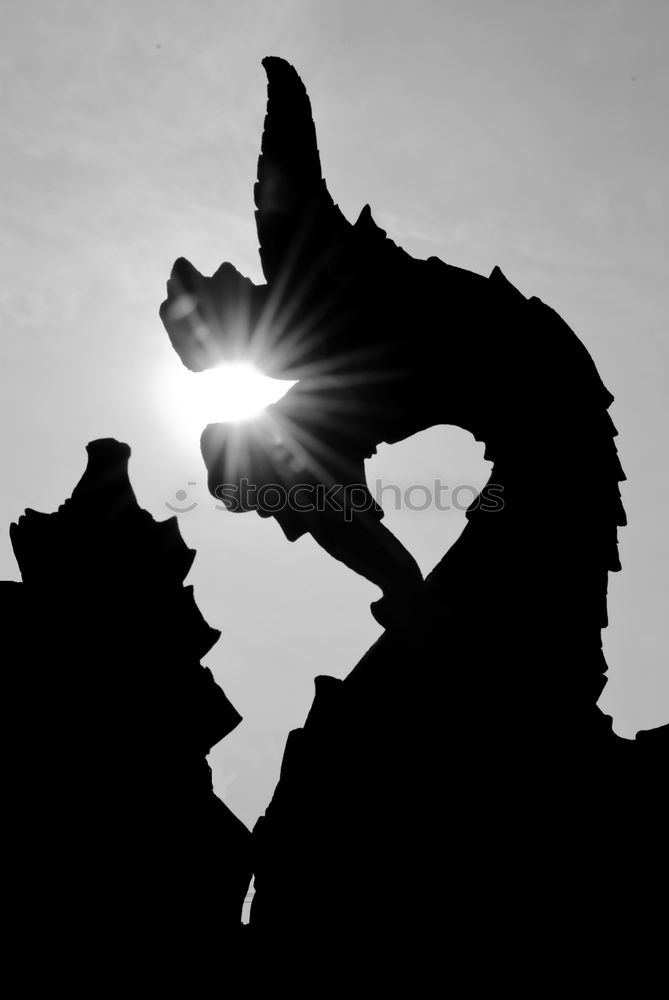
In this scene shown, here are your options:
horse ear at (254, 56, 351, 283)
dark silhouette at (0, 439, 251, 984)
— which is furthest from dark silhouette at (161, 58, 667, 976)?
dark silhouette at (0, 439, 251, 984)

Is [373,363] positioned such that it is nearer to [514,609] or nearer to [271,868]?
[514,609]

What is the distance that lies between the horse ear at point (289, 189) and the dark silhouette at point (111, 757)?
3.90 feet

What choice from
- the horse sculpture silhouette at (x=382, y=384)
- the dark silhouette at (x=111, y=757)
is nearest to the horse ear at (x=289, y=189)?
the horse sculpture silhouette at (x=382, y=384)

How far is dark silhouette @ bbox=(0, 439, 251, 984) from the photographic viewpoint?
3.09m

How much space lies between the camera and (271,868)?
341cm

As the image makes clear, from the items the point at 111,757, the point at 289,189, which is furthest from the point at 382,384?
the point at 111,757

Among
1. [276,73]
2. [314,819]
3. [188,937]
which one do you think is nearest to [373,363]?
Result: [276,73]

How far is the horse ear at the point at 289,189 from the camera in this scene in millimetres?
3867

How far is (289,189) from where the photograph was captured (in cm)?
389

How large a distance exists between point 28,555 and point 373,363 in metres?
1.80

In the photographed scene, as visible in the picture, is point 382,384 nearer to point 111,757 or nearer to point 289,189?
point 289,189

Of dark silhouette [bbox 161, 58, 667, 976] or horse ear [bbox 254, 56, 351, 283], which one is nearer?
dark silhouette [bbox 161, 58, 667, 976]

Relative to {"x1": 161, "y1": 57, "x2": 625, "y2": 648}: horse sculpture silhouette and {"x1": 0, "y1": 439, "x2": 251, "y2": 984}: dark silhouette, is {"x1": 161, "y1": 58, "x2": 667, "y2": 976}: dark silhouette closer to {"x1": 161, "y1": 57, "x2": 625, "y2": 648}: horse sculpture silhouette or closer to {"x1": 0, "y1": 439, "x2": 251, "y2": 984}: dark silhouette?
{"x1": 161, "y1": 57, "x2": 625, "y2": 648}: horse sculpture silhouette

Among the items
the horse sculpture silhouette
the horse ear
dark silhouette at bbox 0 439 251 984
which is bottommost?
dark silhouette at bbox 0 439 251 984
